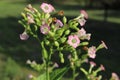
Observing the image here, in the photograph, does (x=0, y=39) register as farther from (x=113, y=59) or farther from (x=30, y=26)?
(x=30, y=26)

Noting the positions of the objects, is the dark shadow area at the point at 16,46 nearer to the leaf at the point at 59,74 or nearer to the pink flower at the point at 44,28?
the leaf at the point at 59,74

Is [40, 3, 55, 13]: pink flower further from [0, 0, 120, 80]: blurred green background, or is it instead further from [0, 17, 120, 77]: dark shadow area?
[0, 17, 120, 77]: dark shadow area

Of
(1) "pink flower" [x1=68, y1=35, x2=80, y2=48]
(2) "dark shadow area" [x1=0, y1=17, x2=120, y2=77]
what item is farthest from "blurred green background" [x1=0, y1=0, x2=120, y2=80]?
(1) "pink flower" [x1=68, y1=35, x2=80, y2=48]

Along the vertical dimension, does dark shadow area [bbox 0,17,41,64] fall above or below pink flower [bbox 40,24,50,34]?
above

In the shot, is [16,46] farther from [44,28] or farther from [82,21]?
[44,28]

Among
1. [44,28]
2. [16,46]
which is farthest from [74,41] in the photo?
[16,46]

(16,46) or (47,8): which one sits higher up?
(16,46)

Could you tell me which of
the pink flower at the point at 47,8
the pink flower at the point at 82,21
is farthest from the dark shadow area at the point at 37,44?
the pink flower at the point at 47,8

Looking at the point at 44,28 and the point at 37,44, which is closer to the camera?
the point at 44,28

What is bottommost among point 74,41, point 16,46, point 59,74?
point 59,74

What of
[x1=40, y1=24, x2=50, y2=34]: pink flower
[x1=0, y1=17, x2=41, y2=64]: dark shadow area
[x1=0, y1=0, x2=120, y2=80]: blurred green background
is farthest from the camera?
[x1=0, y1=17, x2=41, y2=64]: dark shadow area

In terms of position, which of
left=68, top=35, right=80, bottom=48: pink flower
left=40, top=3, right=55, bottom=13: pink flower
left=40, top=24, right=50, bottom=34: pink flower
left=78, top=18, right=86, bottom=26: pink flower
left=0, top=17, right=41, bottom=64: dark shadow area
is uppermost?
left=0, top=17, right=41, bottom=64: dark shadow area
